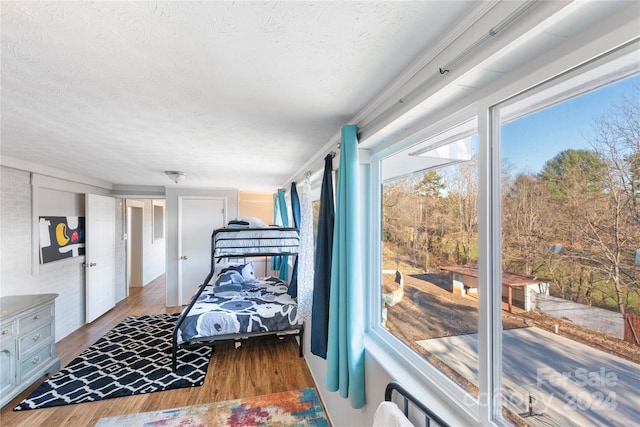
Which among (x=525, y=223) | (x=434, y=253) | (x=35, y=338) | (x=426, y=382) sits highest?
(x=525, y=223)

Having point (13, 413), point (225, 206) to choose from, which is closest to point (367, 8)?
point (13, 413)

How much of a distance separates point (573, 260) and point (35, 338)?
3.91 metres

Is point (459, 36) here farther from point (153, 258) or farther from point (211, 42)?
point (153, 258)

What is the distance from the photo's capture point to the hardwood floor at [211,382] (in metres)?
2.17

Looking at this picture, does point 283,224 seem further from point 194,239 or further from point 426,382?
point 426,382

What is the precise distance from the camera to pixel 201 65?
109cm

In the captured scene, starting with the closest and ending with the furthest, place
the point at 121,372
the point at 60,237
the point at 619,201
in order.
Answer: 1. the point at 619,201
2. the point at 121,372
3. the point at 60,237

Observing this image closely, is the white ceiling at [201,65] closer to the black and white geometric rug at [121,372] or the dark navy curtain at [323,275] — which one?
the dark navy curtain at [323,275]

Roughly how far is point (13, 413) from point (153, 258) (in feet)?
17.1

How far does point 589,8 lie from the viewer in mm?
583

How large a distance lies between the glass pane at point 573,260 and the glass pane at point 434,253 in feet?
0.57

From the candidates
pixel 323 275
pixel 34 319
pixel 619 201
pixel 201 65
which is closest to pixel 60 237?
pixel 34 319

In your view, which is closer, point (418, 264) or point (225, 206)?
point (418, 264)

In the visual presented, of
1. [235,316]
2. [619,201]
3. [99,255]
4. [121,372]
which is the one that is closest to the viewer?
[619,201]
